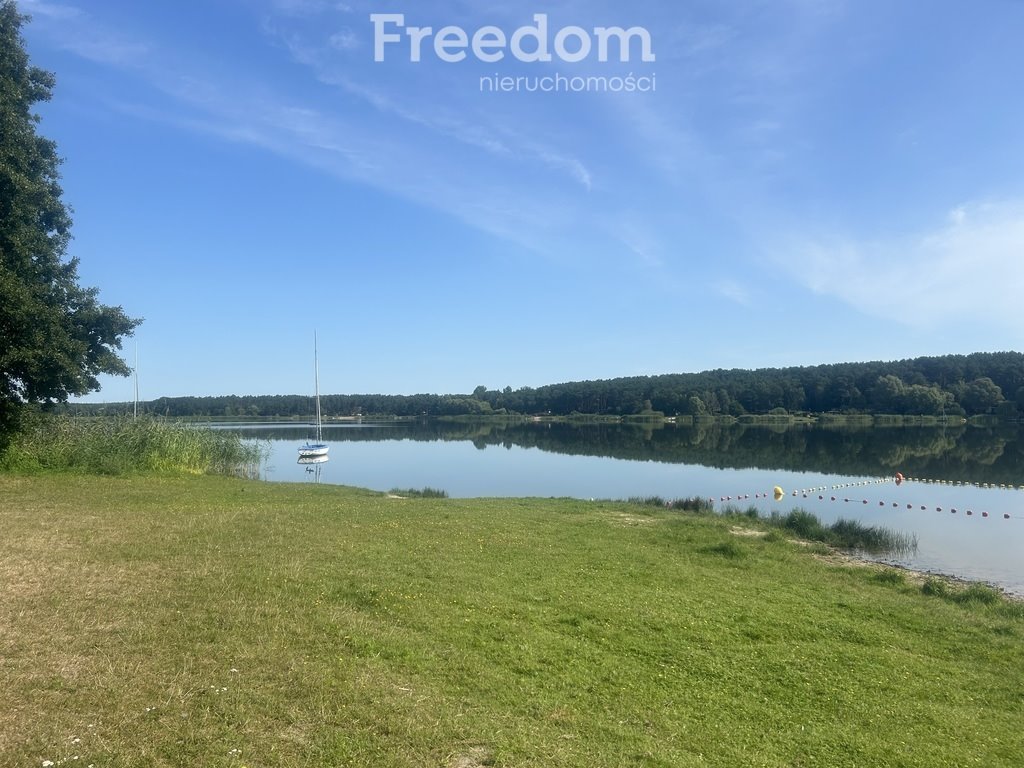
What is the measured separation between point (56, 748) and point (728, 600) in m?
7.32

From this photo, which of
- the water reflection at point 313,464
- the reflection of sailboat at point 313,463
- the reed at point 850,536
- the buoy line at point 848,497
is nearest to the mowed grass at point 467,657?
the reed at point 850,536

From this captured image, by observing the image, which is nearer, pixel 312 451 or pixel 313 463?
pixel 313 463

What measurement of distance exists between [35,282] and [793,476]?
30.3 metres

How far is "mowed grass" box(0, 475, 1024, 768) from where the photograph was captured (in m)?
4.62

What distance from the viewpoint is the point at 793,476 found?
1294 inches

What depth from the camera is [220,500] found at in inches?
647

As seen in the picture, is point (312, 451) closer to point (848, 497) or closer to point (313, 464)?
point (313, 464)

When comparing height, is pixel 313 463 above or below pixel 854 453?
above

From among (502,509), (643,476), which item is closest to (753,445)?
(643,476)

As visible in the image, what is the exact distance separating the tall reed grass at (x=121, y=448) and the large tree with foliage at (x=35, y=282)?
1.75m

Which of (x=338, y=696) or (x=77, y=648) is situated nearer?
(x=338, y=696)

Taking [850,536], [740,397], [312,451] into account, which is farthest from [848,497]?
[740,397]

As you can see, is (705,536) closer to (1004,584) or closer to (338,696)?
(1004,584)

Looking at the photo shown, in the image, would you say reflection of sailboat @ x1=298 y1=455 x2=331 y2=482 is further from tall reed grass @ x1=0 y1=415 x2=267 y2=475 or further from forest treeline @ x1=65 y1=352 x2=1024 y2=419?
forest treeline @ x1=65 y1=352 x2=1024 y2=419
